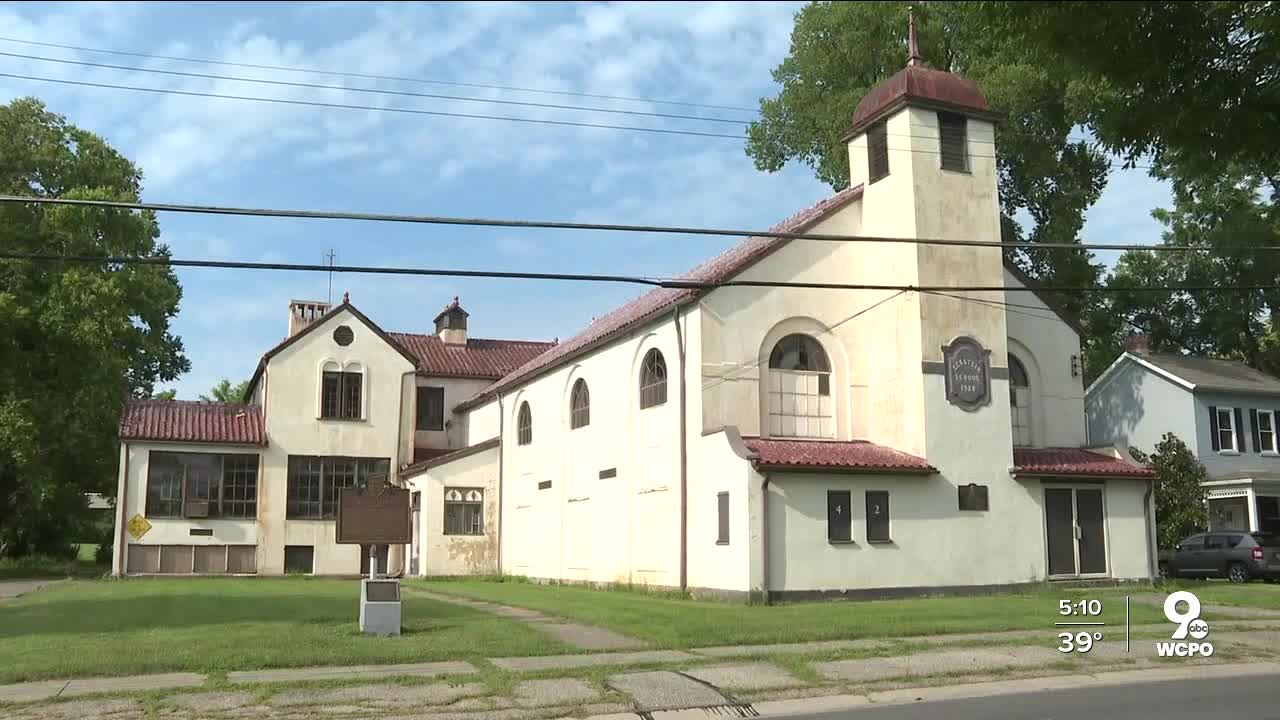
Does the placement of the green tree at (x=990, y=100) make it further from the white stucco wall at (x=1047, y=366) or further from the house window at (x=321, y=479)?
the house window at (x=321, y=479)

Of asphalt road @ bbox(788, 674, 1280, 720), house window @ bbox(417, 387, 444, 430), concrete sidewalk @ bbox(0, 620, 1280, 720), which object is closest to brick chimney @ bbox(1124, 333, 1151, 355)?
house window @ bbox(417, 387, 444, 430)

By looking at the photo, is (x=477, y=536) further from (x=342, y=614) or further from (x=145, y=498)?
(x=342, y=614)

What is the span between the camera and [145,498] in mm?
37094

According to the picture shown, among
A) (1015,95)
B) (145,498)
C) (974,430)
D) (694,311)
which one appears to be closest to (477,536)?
(145,498)

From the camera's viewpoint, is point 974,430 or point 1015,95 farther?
point 1015,95

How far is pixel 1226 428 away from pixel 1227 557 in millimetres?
11757

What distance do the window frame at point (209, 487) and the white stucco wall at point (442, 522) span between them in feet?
19.3

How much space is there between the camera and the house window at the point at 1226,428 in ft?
136

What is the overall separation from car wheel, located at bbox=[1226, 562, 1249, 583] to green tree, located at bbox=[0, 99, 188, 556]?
35.4 metres

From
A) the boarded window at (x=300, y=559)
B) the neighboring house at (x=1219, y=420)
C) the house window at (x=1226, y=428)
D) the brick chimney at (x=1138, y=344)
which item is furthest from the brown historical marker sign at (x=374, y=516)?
the brick chimney at (x=1138, y=344)

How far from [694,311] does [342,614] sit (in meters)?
9.52

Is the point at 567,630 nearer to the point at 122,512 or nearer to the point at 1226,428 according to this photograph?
the point at 122,512

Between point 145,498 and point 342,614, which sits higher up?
point 145,498

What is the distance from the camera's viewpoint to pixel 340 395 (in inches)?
1602
